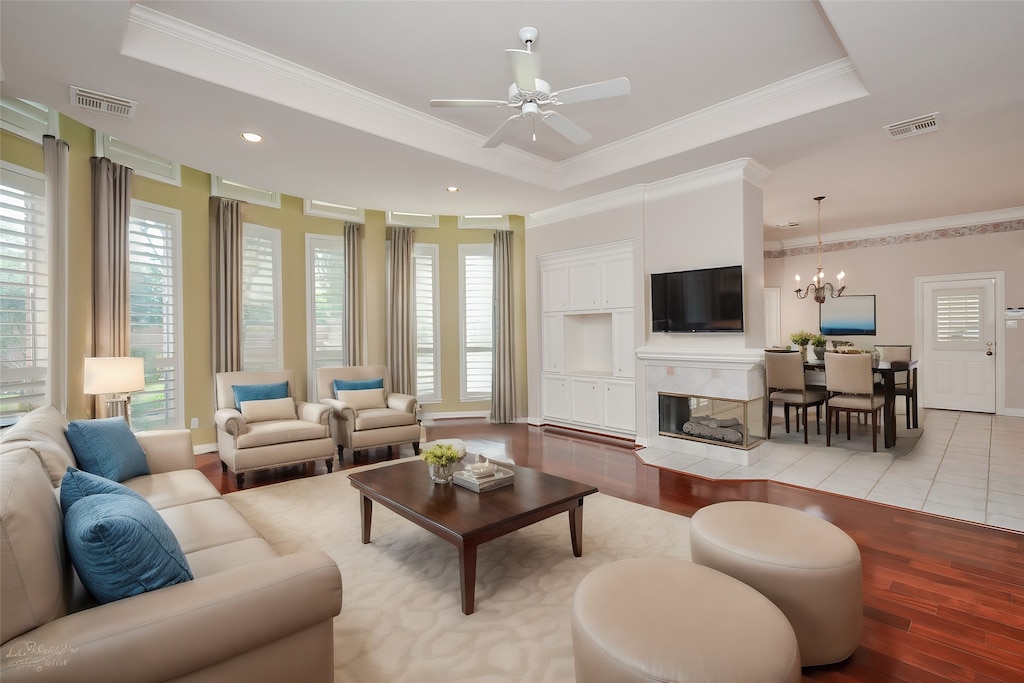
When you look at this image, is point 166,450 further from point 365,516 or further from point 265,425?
point 365,516

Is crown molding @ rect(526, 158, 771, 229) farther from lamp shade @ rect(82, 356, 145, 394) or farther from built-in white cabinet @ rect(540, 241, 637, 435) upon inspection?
lamp shade @ rect(82, 356, 145, 394)

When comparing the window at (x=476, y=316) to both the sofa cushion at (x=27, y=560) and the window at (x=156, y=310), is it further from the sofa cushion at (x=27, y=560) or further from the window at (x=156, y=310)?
the sofa cushion at (x=27, y=560)

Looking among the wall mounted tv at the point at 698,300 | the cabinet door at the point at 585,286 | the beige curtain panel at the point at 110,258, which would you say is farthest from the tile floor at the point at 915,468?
the beige curtain panel at the point at 110,258

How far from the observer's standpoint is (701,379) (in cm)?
513

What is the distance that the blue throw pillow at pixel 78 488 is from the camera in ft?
5.40

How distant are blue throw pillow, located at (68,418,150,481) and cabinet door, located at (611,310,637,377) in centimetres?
457

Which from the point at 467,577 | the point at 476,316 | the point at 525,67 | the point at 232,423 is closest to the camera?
the point at 467,577

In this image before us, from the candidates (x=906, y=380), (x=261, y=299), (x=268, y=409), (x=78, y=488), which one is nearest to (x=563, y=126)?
(x=78, y=488)

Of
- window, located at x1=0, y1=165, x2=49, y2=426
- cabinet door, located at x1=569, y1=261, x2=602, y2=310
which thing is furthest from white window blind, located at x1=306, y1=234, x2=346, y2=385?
cabinet door, located at x1=569, y1=261, x2=602, y2=310

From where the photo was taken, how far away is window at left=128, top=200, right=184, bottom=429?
15.6ft

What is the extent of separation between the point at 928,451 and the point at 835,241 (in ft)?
15.3

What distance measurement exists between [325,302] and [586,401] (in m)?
3.63

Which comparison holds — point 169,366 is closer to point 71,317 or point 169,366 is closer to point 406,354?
point 71,317

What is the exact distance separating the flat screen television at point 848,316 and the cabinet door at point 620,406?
5.09m
